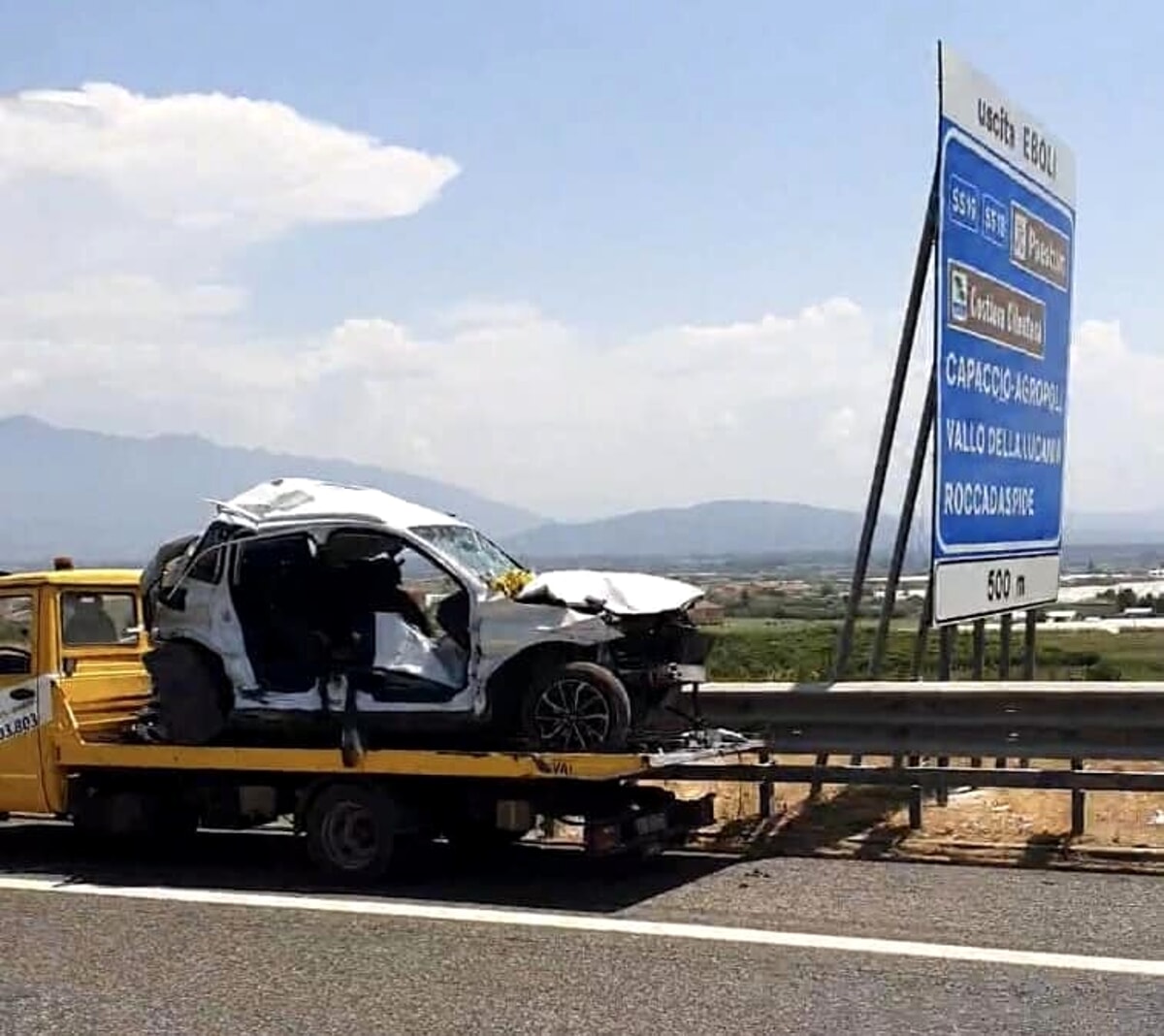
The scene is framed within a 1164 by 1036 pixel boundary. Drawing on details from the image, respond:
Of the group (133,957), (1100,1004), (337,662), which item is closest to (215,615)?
(337,662)

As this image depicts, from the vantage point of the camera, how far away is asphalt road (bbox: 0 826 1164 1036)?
261 inches

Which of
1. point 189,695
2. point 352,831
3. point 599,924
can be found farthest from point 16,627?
point 599,924

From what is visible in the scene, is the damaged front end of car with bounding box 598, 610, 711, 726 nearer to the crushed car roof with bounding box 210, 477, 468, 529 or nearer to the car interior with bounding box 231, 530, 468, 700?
the car interior with bounding box 231, 530, 468, 700

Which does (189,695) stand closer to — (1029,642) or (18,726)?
(18,726)

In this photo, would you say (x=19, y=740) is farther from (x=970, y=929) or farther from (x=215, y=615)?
(x=970, y=929)

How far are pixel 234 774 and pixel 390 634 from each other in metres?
1.24

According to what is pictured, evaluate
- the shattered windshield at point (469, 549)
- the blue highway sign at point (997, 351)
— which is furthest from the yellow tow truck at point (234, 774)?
the blue highway sign at point (997, 351)

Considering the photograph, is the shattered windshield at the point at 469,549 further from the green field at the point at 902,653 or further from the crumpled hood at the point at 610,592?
the green field at the point at 902,653

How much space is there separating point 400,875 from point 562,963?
7.59ft

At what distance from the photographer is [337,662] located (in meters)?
9.91

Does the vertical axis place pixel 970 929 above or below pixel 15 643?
below

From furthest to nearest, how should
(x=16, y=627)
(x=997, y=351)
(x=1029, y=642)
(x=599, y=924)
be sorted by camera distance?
(x=1029, y=642)
(x=997, y=351)
(x=16, y=627)
(x=599, y=924)

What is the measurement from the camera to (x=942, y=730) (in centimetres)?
1041

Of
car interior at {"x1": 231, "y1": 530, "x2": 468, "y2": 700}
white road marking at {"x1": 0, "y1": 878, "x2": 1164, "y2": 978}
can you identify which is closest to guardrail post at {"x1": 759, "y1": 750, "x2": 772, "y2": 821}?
car interior at {"x1": 231, "y1": 530, "x2": 468, "y2": 700}
